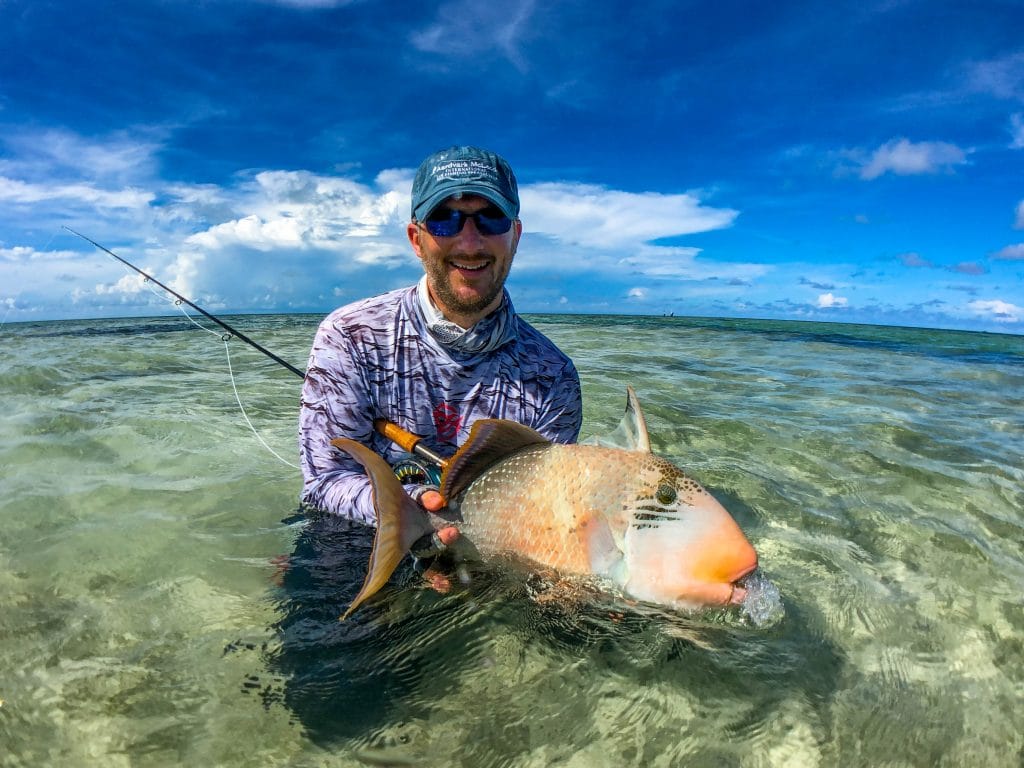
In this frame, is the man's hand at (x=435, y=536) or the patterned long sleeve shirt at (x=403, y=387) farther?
the patterned long sleeve shirt at (x=403, y=387)

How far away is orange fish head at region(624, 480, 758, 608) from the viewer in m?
1.76

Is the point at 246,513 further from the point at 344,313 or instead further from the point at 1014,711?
the point at 1014,711

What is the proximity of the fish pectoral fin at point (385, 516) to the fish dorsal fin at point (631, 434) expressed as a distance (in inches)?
28.4

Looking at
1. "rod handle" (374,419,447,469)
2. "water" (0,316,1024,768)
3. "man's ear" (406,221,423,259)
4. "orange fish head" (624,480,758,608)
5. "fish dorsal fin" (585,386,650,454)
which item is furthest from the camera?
"man's ear" (406,221,423,259)

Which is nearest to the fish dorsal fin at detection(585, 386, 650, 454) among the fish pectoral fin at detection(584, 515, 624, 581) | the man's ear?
the fish pectoral fin at detection(584, 515, 624, 581)

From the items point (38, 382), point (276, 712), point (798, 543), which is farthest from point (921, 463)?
point (38, 382)

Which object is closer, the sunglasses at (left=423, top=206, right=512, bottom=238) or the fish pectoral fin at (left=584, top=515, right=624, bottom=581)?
the fish pectoral fin at (left=584, top=515, right=624, bottom=581)

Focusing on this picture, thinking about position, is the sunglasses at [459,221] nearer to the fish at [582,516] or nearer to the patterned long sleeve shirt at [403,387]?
the patterned long sleeve shirt at [403,387]

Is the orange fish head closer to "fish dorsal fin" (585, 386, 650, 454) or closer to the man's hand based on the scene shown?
"fish dorsal fin" (585, 386, 650, 454)

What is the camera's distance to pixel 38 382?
808cm

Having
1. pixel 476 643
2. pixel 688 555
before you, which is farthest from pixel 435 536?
pixel 688 555

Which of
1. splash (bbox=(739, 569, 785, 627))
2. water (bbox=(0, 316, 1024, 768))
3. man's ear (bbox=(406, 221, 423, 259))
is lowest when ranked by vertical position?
water (bbox=(0, 316, 1024, 768))

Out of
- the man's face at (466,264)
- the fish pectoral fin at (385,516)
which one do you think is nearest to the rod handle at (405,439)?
the fish pectoral fin at (385,516)

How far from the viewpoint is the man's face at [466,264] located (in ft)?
8.71
